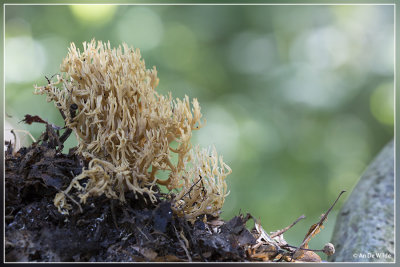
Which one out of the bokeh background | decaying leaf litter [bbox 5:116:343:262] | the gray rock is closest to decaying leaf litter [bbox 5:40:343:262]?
decaying leaf litter [bbox 5:116:343:262]

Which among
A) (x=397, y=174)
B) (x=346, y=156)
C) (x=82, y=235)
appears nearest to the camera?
(x=82, y=235)

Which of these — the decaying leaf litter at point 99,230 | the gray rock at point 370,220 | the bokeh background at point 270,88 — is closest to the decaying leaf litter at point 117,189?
the decaying leaf litter at point 99,230

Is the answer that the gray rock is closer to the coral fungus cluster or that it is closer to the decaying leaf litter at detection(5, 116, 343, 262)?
the decaying leaf litter at detection(5, 116, 343, 262)

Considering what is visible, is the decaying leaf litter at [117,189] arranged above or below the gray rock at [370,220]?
above

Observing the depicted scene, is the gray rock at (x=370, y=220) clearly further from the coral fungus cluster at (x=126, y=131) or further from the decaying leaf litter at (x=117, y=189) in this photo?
the coral fungus cluster at (x=126, y=131)

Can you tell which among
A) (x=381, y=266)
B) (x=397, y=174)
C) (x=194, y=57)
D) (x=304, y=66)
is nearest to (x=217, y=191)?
(x=381, y=266)

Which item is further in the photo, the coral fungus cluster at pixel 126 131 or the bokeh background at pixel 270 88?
the bokeh background at pixel 270 88

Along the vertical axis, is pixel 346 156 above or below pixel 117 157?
below

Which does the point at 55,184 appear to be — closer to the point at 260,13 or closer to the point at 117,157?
the point at 117,157
